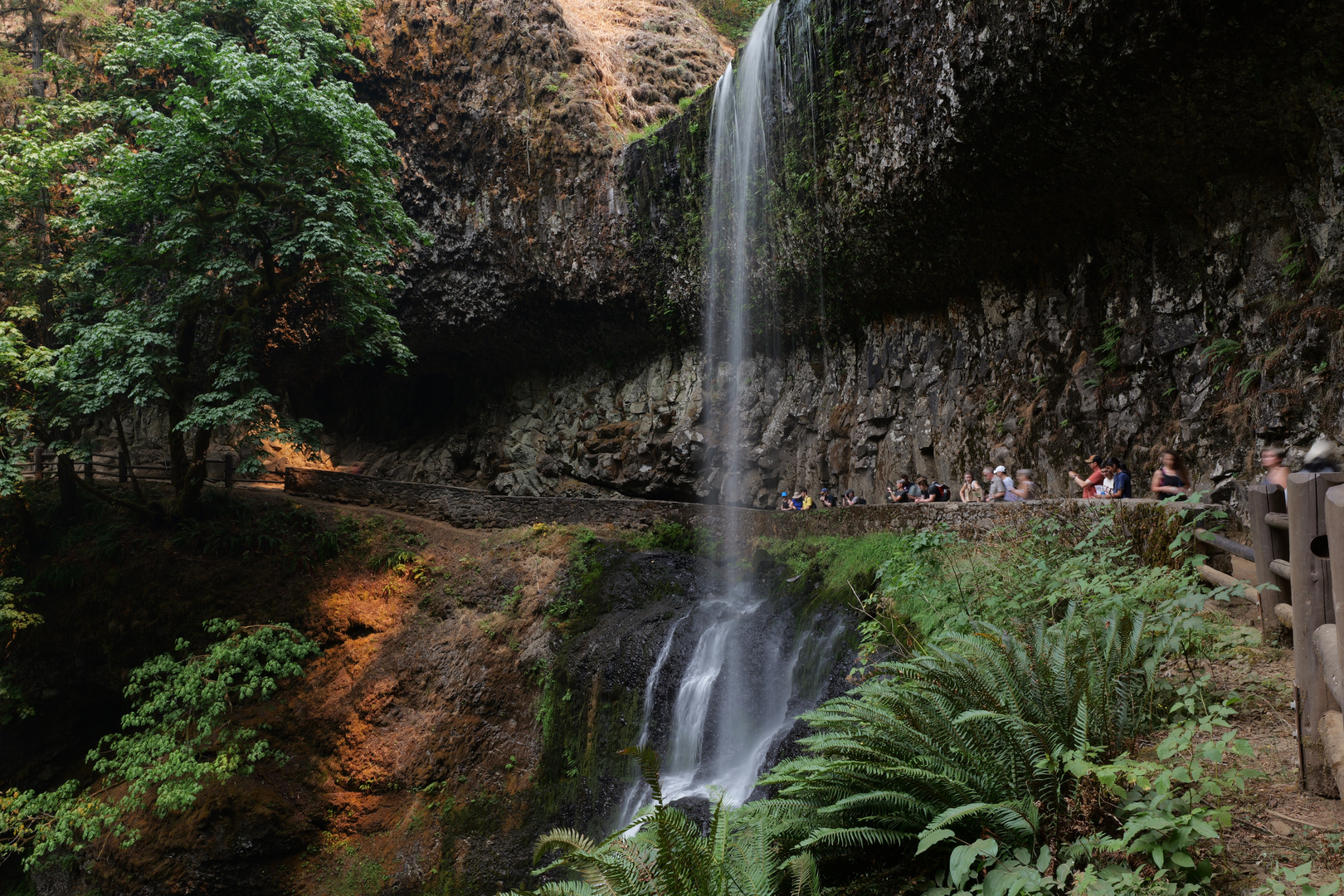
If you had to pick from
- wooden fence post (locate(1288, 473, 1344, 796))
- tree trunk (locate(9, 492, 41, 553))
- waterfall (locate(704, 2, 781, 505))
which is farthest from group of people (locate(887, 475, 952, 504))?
tree trunk (locate(9, 492, 41, 553))

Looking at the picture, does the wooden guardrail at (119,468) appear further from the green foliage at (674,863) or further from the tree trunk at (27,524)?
the green foliage at (674,863)

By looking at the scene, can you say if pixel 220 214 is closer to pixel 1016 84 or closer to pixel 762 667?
pixel 762 667

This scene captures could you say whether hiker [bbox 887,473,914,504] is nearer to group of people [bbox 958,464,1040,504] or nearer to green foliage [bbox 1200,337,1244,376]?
group of people [bbox 958,464,1040,504]

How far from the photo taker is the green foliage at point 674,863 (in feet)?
9.30

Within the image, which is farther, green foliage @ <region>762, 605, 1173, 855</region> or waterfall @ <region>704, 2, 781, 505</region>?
waterfall @ <region>704, 2, 781, 505</region>

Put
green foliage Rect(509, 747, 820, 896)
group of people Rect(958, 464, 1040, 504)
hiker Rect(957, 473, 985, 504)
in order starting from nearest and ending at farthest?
green foliage Rect(509, 747, 820, 896), group of people Rect(958, 464, 1040, 504), hiker Rect(957, 473, 985, 504)

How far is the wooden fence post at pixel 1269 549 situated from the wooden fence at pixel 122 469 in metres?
16.1

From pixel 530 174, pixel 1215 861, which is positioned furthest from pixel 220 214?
pixel 1215 861

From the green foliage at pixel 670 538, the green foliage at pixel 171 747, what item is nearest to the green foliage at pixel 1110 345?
the green foliage at pixel 670 538

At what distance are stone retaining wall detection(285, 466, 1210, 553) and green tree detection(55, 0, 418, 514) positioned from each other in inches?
191

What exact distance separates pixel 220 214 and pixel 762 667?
12260 millimetres

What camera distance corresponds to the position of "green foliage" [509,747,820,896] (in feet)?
9.30

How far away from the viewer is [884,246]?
549 inches

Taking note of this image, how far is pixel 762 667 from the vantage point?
31.2ft
